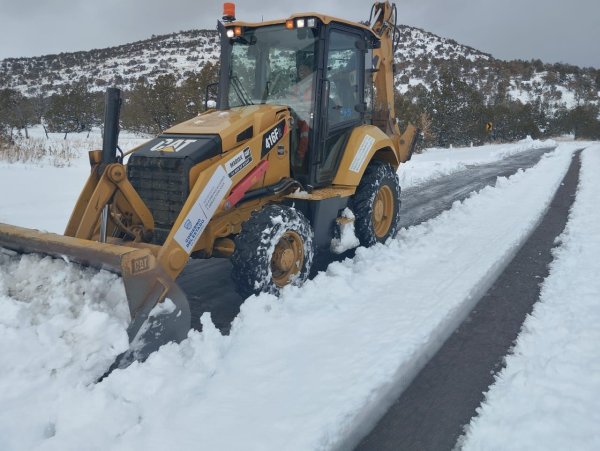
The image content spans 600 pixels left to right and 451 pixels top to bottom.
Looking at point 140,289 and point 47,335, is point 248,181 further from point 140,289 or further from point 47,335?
point 47,335

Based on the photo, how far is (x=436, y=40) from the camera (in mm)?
87625

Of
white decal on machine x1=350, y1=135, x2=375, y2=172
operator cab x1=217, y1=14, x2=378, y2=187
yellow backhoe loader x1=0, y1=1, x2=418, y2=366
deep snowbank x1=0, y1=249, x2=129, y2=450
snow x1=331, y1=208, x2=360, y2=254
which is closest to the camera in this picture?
deep snowbank x1=0, y1=249, x2=129, y2=450


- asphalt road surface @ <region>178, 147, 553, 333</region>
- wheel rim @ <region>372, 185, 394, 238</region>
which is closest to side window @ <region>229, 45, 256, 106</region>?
asphalt road surface @ <region>178, 147, 553, 333</region>

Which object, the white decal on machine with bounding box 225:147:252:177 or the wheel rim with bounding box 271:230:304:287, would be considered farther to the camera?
the wheel rim with bounding box 271:230:304:287

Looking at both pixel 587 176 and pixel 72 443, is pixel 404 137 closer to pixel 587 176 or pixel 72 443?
pixel 72 443

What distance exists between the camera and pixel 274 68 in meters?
4.68

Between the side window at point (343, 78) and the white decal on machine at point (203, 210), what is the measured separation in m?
1.61

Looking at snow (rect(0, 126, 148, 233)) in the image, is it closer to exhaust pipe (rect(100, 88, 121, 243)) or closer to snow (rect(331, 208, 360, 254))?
exhaust pipe (rect(100, 88, 121, 243))

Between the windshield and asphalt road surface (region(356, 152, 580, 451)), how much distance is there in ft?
8.16

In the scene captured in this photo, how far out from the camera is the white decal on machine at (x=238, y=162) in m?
3.72

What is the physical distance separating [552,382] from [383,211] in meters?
3.16

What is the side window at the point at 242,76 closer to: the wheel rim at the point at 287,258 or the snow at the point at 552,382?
the wheel rim at the point at 287,258

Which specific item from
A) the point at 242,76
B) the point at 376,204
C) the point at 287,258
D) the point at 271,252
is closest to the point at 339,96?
the point at 242,76

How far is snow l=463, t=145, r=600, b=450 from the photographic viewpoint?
2.32 metres
